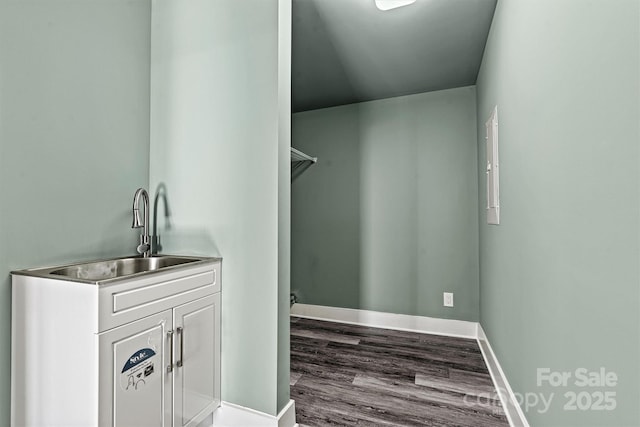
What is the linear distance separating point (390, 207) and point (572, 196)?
2.22m

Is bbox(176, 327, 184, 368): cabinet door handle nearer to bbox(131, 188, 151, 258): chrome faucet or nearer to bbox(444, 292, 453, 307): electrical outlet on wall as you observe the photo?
bbox(131, 188, 151, 258): chrome faucet

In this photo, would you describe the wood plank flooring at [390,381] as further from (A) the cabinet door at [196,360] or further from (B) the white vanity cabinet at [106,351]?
(B) the white vanity cabinet at [106,351]

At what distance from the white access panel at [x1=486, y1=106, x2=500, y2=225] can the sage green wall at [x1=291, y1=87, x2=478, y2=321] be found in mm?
706

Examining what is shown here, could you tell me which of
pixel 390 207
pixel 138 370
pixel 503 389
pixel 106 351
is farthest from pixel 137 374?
pixel 390 207

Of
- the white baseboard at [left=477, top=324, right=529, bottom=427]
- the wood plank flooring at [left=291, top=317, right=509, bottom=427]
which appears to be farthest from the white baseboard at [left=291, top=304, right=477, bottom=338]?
the white baseboard at [left=477, top=324, right=529, bottom=427]

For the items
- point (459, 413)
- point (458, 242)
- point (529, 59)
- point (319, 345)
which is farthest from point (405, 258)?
point (529, 59)

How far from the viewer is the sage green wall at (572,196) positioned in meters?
0.71

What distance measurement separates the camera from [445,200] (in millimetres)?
3010

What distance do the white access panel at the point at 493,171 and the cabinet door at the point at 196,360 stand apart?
5.66 ft

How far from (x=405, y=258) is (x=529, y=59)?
81.0 inches

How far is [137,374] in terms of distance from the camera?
1215 mm

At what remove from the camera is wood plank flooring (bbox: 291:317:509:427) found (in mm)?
1713

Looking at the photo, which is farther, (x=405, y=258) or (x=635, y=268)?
(x=405, y=258)

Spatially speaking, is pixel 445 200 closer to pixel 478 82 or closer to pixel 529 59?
pixel 478 82
